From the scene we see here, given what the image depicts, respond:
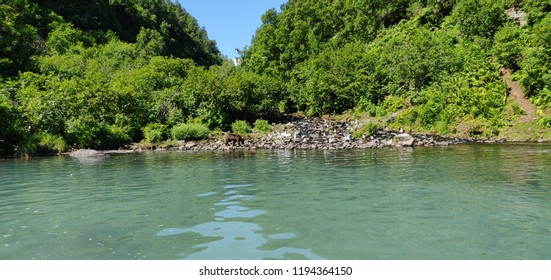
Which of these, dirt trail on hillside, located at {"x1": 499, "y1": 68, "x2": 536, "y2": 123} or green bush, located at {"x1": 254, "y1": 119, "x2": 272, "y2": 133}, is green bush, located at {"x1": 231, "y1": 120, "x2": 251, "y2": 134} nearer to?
green bush, located at {"x1": 254, "y1": 119, "x2": 272, "y2": 133}

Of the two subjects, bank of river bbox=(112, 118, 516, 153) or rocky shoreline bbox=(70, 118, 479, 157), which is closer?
rocky shoreline bbox=(70, 118, 479, 157)

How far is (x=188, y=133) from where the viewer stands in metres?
37.7

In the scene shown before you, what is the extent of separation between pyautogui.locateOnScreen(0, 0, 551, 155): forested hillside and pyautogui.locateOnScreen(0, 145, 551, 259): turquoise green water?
65.7 feet

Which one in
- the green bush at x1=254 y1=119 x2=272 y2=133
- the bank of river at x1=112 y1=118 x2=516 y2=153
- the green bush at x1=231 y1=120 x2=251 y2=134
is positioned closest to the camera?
the bank of river at x1=112 y1=118 x2=516 y2=153

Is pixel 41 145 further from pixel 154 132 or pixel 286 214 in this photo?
pixel 286 214

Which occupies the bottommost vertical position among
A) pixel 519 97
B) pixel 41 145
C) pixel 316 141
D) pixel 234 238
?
pixel 234 238

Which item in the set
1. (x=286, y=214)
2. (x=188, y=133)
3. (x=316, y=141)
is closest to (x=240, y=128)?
(x=188, y=133)

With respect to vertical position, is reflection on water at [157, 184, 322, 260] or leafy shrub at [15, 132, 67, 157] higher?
leafy shrub at [15, 132, 67, 157]

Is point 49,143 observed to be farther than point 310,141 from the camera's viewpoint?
No

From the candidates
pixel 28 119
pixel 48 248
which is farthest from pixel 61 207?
pixel 28 119

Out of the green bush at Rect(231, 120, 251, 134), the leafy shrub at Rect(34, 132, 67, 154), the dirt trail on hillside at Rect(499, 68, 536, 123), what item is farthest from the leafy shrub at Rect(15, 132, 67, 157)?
the dirt trail on hillside at Rect(499, 68, 536, 123)

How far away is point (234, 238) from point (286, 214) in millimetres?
2184

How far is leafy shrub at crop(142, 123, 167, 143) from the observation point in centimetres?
3688
